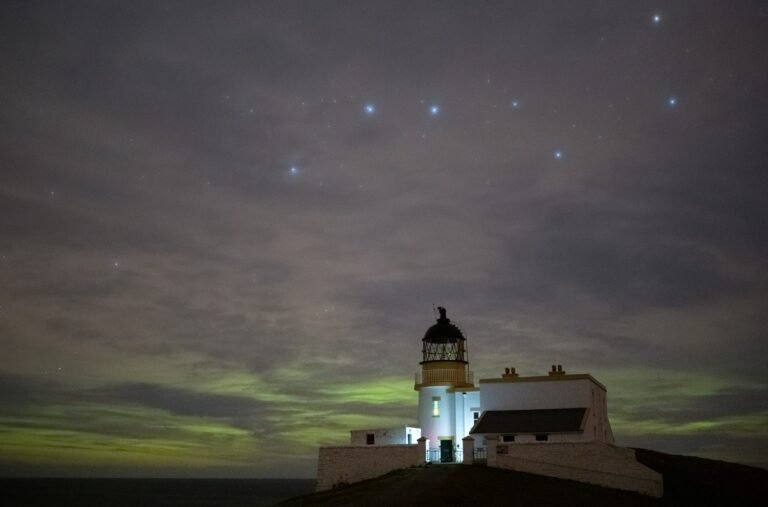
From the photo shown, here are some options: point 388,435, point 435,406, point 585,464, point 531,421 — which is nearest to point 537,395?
point 531,421

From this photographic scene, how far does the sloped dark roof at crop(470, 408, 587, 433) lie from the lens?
3875 cm

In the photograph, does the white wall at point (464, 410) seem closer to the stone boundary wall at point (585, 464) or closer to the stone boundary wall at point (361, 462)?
the stone boundary wall at point (361, 462)

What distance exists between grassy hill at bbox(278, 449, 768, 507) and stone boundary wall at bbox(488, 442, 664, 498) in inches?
35.3

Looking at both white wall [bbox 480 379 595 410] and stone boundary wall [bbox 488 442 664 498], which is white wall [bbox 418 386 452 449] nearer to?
white wall [bbox 480 379 595 410]

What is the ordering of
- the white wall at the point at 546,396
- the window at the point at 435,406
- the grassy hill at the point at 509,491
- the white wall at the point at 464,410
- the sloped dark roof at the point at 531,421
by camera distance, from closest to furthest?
the grassy hill at the point at 509,491
the sloped dark roof at the point at 531,421
the white wall at the point at 546,396
the white wall at the point at 464,410
the window at the point at 435,406

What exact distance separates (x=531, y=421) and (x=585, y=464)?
16.9ft

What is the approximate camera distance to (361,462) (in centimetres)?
3931

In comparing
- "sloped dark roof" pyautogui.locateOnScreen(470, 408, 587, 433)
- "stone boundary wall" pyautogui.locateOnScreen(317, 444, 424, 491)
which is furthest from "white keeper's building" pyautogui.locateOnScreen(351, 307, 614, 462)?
"stone boundary wall" pyautogui.locateOnScreen(317, 444, 424, 491)

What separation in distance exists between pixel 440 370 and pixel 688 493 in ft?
53.5

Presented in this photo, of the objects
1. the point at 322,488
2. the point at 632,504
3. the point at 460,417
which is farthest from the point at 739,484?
the point at 322,488

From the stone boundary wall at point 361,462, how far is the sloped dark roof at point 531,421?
14.1 ft

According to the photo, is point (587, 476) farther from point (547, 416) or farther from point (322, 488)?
point (322, 488)

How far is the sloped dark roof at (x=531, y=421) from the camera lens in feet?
127

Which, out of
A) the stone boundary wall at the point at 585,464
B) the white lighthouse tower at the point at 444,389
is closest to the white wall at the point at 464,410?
the white lighthouse tower at the point at 444,389
